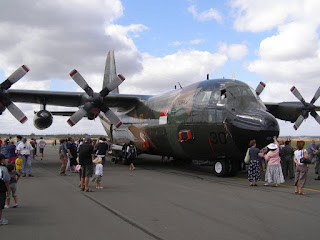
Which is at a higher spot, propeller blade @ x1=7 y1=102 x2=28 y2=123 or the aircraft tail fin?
the aircraft tail fin

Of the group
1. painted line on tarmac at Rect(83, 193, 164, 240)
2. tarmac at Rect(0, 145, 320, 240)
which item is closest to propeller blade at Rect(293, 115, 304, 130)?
tarmac at Rect(0, 145, 320, 240)

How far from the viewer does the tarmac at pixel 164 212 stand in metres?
5.38

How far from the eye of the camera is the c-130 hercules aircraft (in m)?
11.3

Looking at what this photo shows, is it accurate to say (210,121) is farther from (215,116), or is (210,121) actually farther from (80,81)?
(80,81)

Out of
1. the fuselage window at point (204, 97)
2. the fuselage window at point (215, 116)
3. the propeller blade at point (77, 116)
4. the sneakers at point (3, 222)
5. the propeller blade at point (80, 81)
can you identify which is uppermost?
the propeller blade at point (80, 81)

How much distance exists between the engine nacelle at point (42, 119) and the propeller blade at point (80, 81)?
281 centimetres

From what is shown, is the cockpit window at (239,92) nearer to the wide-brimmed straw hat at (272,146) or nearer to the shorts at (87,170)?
the wide-brimmed straw hat at (272,146)

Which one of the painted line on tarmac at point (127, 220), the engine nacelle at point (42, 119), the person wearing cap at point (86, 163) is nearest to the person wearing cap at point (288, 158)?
the person wearing cap at point (86, 163)

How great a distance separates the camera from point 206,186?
10.5m

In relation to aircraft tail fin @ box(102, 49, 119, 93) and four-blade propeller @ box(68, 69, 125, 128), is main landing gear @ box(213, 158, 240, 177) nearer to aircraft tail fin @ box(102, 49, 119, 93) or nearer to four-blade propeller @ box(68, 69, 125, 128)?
four-blade propeller @ box(68, 69, 125, 128)

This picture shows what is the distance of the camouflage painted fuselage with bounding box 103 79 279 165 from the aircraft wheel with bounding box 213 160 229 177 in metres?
0.35

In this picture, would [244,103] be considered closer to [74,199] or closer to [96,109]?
[74,199]

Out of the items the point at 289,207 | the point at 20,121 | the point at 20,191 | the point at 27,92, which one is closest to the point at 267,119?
the point at 289,207

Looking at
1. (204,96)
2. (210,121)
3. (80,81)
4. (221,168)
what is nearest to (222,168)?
(221,168)
